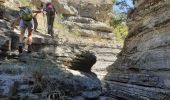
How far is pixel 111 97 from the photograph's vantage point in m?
11.5

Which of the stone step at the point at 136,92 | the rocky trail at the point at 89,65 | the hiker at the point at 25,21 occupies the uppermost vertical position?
the hiker at the point at 25,21

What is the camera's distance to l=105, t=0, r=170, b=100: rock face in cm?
898

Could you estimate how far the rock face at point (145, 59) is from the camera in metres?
8.98

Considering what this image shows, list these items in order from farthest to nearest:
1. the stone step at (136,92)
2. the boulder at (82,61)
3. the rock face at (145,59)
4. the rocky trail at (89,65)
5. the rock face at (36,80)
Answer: the boulder at (82,61) < the rock face at (36,80) < the rocky trail at (89,65) < the rock face at (145,59) < the stone step at (136,92)

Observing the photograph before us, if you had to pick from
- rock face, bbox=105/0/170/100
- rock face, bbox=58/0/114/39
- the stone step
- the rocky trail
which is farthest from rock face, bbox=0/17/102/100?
rock face, bbox=58/0/114/39

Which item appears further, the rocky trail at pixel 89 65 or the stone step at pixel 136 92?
the rocky trail at pixel 89 65

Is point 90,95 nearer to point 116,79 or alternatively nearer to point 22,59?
point 116,79

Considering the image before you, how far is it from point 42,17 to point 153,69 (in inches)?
592

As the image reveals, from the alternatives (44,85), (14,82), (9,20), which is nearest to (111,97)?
(44,85)

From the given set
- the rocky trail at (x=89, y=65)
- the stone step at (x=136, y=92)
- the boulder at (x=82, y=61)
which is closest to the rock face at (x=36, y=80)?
the rocky trail at (x=89, y=65)

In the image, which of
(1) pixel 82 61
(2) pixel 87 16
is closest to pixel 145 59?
(1) pixel 82 61

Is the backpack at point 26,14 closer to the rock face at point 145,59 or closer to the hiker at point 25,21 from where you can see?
the hiker at point 25,21

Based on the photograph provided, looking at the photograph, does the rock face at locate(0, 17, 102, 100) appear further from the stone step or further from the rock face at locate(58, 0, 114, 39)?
the rock face at locate(58, 0, 114, 39)

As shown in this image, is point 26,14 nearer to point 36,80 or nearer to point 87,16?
point 36,80
